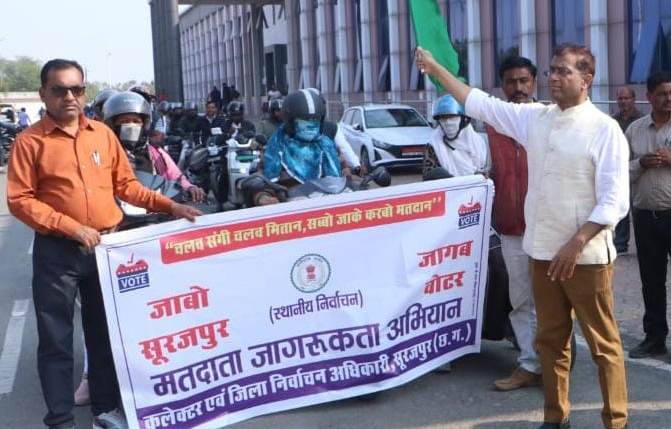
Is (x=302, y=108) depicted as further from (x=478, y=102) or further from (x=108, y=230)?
(x=108, y=230)

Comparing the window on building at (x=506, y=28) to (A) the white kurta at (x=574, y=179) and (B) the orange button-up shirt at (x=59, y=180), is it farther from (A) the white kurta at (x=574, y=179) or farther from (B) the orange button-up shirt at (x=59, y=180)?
(B) the orange button-up shirt at (x=59, y=180)

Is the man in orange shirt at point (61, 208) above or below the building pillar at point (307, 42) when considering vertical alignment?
below

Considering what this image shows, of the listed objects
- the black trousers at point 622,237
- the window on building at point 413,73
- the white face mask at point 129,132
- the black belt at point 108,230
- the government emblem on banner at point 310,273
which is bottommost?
the black trousers at point 622,237

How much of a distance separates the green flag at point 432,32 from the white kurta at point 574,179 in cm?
76

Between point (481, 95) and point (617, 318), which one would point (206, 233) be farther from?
point (617, 318)

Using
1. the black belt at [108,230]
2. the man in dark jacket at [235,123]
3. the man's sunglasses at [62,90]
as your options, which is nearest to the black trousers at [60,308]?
the black belt at [108,230]

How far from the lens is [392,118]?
21094mm

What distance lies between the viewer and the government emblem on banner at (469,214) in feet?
17.7

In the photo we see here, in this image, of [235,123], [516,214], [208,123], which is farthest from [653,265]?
[208,123]

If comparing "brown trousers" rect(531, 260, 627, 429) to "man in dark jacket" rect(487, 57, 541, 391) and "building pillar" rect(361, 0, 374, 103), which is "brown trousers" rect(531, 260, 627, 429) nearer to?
"man in dark jacket" rect(487, 57, 541, 391)

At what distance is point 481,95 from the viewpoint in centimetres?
464

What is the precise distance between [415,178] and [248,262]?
14.6 metres

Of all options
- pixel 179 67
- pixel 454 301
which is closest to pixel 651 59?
pixel 454 301

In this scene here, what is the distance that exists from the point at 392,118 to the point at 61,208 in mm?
16928
